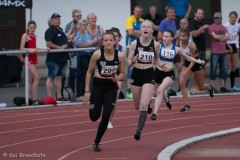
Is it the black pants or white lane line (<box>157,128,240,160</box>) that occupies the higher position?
the black pants

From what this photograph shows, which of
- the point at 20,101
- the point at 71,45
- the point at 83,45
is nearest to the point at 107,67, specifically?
the point at 20,101

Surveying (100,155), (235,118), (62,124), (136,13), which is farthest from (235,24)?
(100,155)

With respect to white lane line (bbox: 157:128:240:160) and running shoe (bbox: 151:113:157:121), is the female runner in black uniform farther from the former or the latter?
running shoe (bbox: 151:113:157:121)

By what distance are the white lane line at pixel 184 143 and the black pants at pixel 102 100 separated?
3.56 ft

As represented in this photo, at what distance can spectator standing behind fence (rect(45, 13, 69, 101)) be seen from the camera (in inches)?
941

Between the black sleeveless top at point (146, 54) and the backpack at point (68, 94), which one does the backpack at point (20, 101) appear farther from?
the black sleeveless top at point (146, 54)

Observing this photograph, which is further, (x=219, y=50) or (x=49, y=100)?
(x=219, y=50)

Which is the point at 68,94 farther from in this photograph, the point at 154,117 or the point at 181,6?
the point at 181,6

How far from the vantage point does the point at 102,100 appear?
1562cm

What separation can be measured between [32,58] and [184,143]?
29.0ft

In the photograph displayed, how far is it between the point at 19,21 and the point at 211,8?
6.51 meters

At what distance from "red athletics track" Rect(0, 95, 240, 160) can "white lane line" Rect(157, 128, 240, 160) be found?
230 mm

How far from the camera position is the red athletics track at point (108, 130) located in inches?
587

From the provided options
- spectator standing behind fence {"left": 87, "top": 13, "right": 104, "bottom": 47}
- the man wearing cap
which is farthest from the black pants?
the man wearing cap
